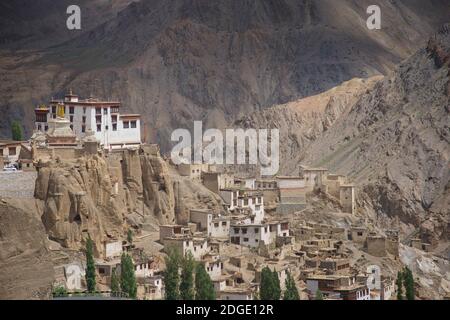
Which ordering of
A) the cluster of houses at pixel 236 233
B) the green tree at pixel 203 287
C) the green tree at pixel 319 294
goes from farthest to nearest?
the cluster of houses at pixel 236 233 < the green tree at pixel 319 294 < the green tree at pixel 203 287

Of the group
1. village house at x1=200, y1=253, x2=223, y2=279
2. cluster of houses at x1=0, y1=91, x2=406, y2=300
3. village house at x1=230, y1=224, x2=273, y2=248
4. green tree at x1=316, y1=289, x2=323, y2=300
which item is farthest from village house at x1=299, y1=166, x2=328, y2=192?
green tree at x1=316, y1=289, x2=323, y2=300

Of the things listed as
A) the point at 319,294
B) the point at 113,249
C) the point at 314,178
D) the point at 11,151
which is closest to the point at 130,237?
the point at 113,249

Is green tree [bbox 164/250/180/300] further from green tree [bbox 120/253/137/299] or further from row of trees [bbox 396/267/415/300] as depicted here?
row of trees [bbox 396/267/415/300]

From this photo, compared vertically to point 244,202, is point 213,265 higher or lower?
lower

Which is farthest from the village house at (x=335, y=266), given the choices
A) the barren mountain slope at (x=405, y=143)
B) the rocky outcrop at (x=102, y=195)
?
the barren mountain slope at (x=405, y=143)

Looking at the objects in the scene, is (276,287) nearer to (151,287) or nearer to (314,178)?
(151,287)

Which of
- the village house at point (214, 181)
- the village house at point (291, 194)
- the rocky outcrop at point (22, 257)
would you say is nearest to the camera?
the rocky outcrop at point (22, 257)

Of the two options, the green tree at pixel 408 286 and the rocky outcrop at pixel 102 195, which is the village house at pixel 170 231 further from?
the green tree at pixel 408 286
